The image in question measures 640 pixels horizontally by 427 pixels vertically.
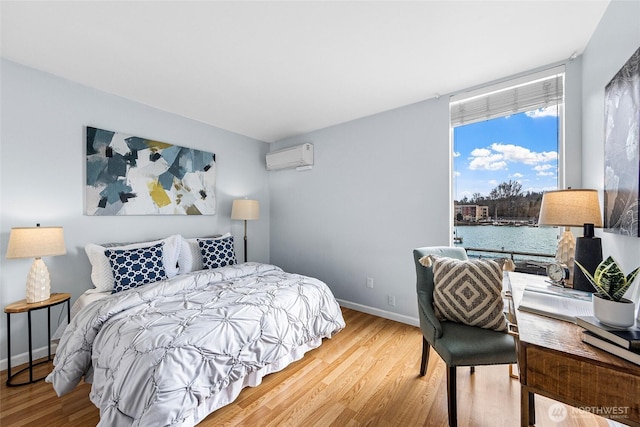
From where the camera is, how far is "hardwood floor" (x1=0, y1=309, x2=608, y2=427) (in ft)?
4.90

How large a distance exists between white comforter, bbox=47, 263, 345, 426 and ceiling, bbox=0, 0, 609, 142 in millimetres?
1825

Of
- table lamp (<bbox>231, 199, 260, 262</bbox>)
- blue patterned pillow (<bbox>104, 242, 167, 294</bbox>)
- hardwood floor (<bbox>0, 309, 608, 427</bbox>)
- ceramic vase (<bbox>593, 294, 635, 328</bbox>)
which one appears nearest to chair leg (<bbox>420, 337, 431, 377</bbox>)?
hardwood floor (<bbox>0, 309, 608, 427</bbox>)

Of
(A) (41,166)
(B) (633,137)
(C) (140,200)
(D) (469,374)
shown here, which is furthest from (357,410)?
(A) (41,166)

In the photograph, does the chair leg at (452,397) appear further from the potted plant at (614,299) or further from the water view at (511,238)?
the water view at (511,238)

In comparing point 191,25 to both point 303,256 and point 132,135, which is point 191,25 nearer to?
point 132,135

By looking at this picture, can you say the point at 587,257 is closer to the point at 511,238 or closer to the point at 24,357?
the point at 511,238

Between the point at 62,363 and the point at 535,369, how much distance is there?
8.14 feet

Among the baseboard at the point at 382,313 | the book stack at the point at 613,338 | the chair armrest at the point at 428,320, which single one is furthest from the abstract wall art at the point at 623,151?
the baseboard at the point at 382,313

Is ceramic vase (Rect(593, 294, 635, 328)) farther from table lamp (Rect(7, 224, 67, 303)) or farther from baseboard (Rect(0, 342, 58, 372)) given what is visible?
baseboard (Rect(0, 342, 58, 372))

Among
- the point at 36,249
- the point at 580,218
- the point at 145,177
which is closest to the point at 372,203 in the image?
the point at 580,218

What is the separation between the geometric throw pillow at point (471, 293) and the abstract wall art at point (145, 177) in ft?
9.44

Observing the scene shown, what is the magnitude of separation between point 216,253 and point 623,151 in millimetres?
3207

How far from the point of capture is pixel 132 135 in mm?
2660

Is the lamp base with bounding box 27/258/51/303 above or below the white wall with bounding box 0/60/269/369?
below
